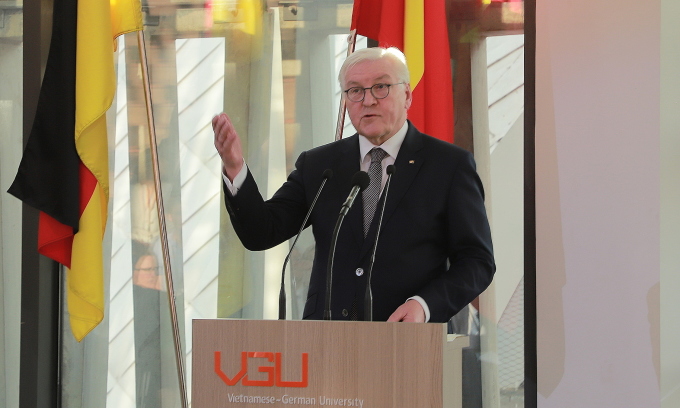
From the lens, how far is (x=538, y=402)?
335 centimetres

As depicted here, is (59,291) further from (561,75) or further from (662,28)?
(662,28)

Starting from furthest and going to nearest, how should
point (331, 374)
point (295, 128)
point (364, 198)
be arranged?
1. point (295, 128)
2. point (364, 198)
3. point (331, 374)

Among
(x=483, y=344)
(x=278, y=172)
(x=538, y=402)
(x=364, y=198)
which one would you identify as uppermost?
(x=278, y=172)

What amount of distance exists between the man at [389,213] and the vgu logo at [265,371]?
1.85 feet

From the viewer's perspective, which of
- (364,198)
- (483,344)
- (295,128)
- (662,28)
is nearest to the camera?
(364,198)

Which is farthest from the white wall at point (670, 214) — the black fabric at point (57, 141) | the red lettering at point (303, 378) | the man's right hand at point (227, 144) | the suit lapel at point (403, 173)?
the black fabric at point (57, 141)

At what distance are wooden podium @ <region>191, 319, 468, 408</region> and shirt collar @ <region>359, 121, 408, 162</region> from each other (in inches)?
34.4

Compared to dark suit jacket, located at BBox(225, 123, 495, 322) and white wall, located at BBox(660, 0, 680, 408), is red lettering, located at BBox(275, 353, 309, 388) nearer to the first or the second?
dark suit jacket, located at BBox(225, 123, 495, 322)

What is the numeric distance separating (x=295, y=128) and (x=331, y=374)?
224 centimetres

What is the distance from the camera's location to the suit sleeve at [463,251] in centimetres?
210

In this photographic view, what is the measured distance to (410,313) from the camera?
1932mm

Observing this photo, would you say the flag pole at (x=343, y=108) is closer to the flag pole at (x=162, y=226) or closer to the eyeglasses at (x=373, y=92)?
the flag pole at (x=162, y=226)

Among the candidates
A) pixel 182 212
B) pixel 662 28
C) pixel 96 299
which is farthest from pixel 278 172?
pixel 662 28

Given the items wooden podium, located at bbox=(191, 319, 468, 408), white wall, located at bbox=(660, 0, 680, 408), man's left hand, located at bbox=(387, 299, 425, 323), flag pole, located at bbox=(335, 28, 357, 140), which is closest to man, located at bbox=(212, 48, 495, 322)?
man's left hand, located at bbox=(387, 299, 425, 323)
